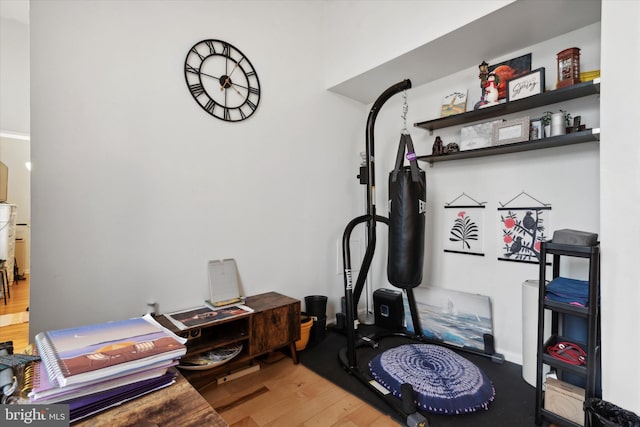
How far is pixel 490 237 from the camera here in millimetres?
2514

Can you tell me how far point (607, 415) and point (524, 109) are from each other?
1950 millimetres

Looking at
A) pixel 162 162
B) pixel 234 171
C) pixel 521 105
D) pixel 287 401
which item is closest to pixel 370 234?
pixel 234 171

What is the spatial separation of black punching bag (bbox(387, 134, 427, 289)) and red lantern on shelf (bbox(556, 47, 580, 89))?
39.9 inches

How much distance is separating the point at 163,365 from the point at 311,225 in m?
2.20

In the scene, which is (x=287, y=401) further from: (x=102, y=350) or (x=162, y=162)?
(x=162, y=162)

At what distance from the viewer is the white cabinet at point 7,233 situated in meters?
4.14

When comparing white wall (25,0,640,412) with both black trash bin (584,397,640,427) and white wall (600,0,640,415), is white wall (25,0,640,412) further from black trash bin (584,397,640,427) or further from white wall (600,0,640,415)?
black trash bin (584,397,640,427)

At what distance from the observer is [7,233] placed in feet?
13.9

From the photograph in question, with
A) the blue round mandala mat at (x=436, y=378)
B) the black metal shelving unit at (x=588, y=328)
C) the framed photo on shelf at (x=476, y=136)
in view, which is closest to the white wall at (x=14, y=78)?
the blue round mandala mat at (x=436, y=378)

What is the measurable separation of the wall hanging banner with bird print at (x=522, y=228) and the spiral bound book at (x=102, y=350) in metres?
2.43

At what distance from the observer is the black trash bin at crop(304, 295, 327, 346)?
2725 millimetres

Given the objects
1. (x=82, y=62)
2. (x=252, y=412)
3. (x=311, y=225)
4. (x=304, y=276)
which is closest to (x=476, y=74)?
(x=311, y=225)

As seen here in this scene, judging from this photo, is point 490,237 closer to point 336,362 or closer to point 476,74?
point 476,74

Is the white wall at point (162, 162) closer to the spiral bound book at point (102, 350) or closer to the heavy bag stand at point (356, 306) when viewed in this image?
the heavy bag stand at point (356, 306)
